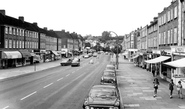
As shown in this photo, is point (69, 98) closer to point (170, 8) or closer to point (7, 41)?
point (170, 8)

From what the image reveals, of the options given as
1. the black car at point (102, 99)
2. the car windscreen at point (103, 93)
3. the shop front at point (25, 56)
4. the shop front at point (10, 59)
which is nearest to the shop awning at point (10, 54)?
the shop front at point (10, 59)

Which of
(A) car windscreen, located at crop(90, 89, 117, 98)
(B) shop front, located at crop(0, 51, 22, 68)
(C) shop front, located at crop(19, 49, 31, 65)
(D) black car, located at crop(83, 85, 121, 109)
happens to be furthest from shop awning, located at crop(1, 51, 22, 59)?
(A) car windscreen, located at crop(90, 89, 117, 98)

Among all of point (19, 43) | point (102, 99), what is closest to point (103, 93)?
point (102, 99)

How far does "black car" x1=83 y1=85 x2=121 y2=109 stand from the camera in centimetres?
1168

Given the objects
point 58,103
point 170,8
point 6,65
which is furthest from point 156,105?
point 6,65

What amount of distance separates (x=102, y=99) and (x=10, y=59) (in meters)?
40.5

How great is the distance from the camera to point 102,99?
12328 mm

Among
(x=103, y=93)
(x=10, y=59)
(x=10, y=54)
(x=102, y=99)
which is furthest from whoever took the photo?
(x=10, y=59)

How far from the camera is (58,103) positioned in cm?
1520

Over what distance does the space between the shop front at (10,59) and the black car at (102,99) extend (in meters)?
35.1

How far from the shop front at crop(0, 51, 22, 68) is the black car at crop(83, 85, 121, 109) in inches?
1384

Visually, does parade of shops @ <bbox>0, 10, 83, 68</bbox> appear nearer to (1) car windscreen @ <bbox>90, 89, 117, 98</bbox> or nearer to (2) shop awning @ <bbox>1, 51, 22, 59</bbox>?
(2) shop awning @ <bbox>1, 51, 22, 59</bbox>

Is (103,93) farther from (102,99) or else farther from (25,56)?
(25,56)

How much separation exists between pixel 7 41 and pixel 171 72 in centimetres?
3353
